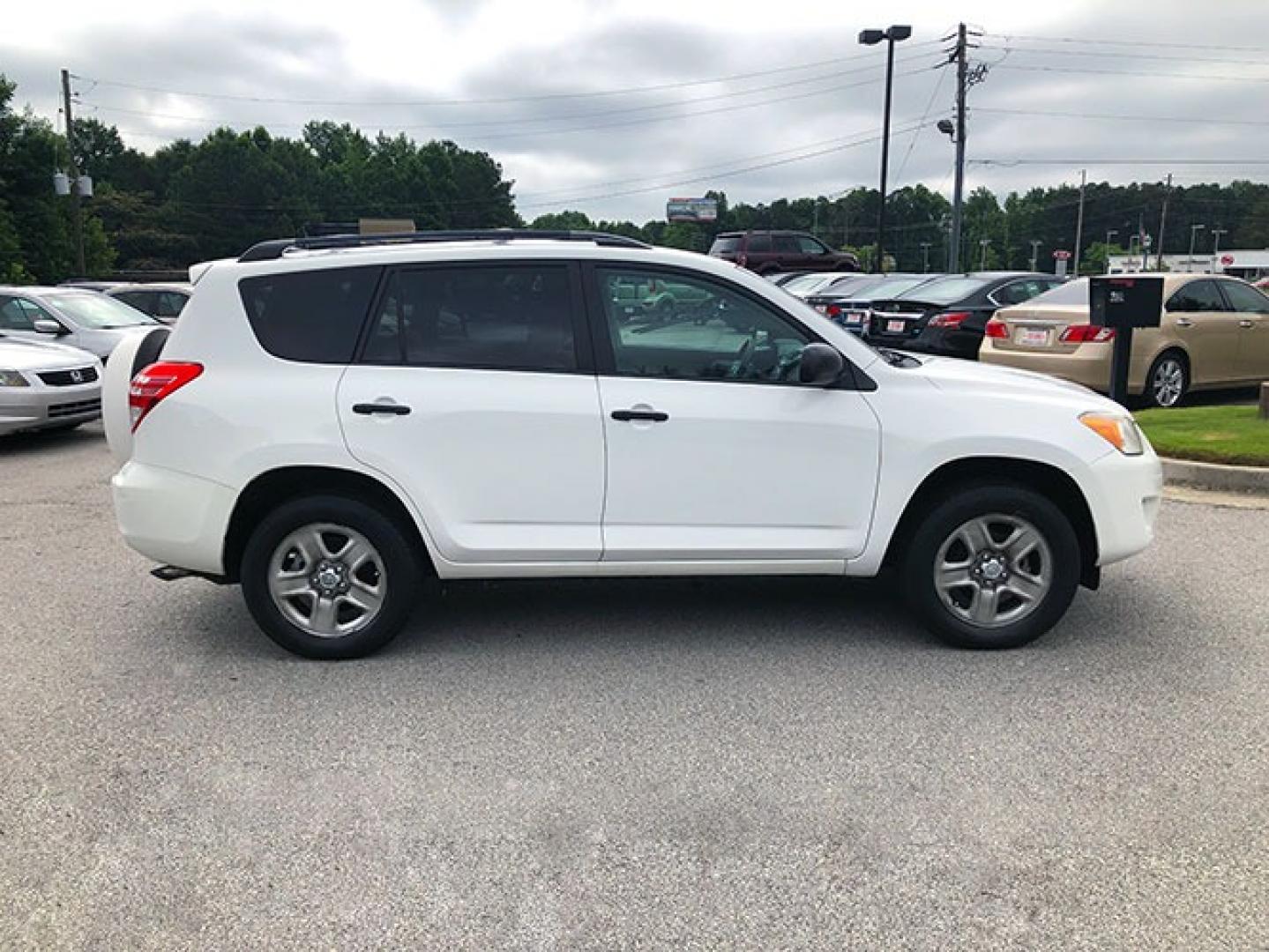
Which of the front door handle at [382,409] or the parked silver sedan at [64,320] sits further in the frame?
the parked silver sedan at [64,320]

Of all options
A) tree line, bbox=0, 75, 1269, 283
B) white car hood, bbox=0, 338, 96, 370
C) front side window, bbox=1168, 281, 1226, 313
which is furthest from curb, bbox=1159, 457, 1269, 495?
tree line, bbox=0, 75, 1269, 283

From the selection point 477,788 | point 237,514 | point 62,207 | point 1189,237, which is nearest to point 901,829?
point 477,788

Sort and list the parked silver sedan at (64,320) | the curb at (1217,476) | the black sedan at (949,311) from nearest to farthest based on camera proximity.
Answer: the curb at (1217,476)
the parked silver sedan at (64,320)
the black sedan at (949,311)

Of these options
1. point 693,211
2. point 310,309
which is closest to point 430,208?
point 693,211

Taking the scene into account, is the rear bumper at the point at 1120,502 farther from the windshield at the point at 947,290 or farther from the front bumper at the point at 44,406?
the front bumper at the point at 44,406

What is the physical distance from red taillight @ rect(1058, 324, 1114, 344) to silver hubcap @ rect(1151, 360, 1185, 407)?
0.95 m

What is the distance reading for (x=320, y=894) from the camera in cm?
282

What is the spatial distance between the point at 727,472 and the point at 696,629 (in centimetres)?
92

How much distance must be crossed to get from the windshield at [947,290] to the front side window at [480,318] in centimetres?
993

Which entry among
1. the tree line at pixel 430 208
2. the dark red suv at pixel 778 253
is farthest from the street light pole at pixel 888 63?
the tree line at pixel 430 208

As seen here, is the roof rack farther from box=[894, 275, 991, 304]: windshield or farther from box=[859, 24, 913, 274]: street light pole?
box=[859, 24, 913, 274]: street light pole

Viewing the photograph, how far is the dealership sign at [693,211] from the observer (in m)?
99.1

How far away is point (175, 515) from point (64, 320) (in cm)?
1043

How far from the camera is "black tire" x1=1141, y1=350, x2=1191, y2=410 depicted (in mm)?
10602
